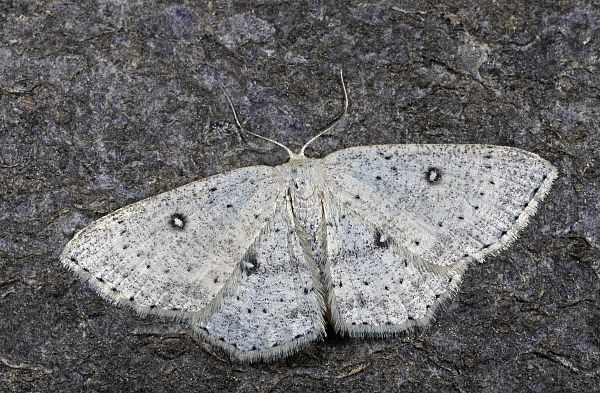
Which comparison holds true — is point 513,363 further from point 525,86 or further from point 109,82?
point 109,82

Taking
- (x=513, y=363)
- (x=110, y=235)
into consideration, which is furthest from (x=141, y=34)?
(x=513, y=363)

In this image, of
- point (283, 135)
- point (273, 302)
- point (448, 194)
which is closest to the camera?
point (448, 194)

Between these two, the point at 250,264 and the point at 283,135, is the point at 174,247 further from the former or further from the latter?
the point at 283,135

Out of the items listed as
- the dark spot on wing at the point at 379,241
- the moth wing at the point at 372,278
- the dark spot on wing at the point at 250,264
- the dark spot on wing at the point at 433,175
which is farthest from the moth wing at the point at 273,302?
the dark spot on wing at the point at 433,175

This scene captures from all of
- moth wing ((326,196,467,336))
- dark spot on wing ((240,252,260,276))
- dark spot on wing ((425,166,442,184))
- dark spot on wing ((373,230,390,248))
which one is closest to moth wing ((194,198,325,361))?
dark spot on wing ((240,252,260,276))

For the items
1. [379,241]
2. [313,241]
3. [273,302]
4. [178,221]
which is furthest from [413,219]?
[178,221]

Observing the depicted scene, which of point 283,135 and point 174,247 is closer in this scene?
point 174,247

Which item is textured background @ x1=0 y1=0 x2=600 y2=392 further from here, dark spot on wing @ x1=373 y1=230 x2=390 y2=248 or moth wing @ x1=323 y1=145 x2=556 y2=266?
dark spot on wing @ x1=373 y1=230 x2=390 y2=248
